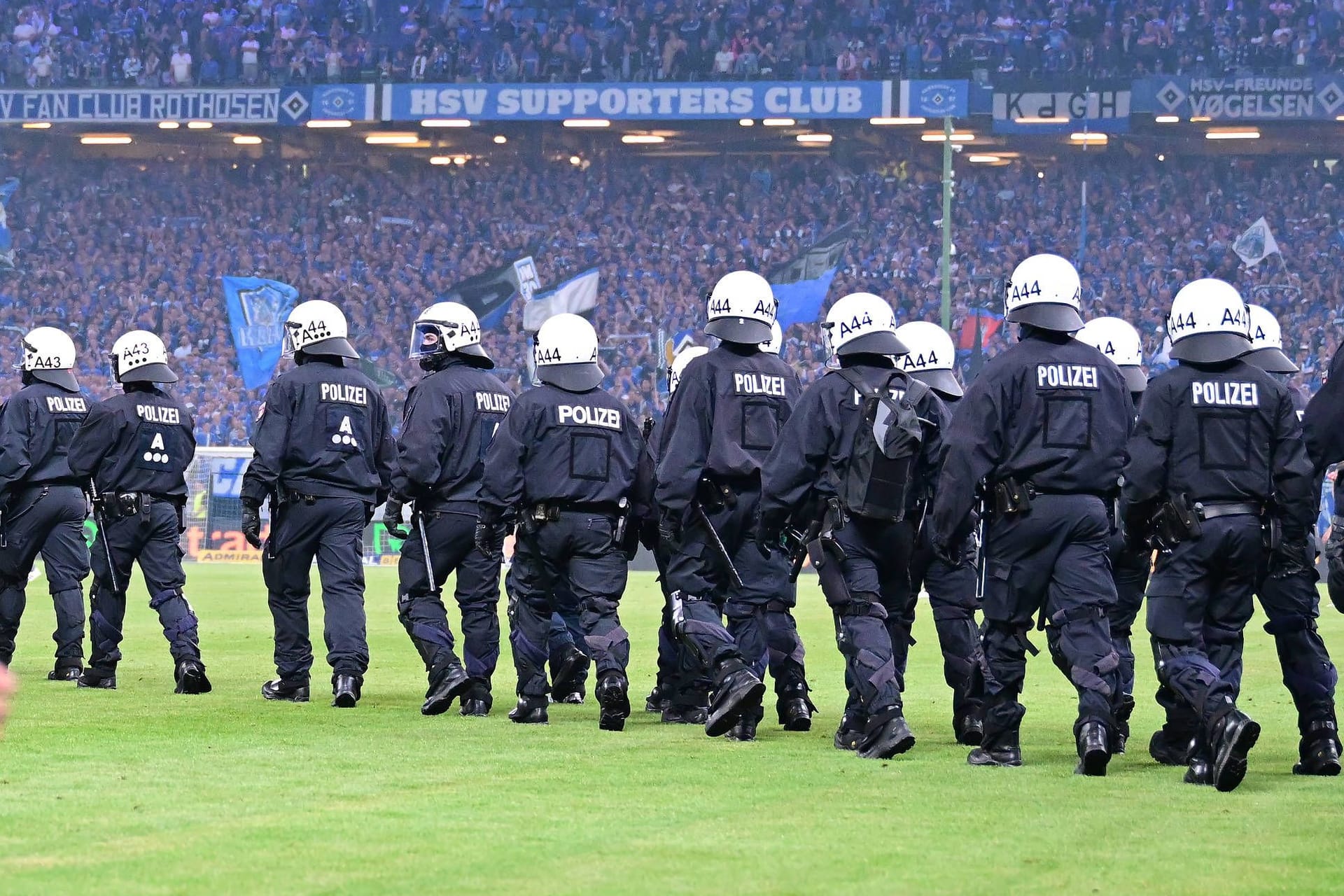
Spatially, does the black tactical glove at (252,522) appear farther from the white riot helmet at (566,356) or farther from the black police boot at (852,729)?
the black police boot at (852,729)

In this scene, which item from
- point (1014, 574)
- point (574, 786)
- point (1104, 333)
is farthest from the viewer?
point (1104, 333)

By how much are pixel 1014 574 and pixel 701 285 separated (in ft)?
97.9

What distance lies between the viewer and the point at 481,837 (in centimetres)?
672

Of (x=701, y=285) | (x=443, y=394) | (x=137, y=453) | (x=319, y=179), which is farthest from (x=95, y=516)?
(x=319, y=179)

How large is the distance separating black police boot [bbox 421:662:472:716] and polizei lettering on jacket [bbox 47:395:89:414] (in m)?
3.54

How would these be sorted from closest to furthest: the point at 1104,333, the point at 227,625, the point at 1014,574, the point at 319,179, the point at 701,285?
1. the point at 1014,574
2. the point at 1104,333
3. the point at 227,625
4. the point at 701,285
5. the point at 319,179

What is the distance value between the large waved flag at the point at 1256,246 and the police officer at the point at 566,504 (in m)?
28.2

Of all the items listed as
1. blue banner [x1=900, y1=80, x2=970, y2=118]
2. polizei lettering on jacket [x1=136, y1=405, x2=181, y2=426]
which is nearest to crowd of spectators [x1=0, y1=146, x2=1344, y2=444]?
blue banner [x1=900, y1=80, x2=970, y2=118]

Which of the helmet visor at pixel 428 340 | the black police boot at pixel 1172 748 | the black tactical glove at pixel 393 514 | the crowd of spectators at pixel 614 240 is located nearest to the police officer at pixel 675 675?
the helmet visor at pixel 428 340

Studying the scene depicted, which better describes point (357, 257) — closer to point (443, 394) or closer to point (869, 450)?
point (443, 394)

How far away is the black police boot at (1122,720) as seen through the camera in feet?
31.2

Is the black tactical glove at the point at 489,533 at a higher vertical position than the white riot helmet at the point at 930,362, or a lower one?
lower

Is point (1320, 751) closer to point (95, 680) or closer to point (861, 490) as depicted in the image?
point (861, 490)

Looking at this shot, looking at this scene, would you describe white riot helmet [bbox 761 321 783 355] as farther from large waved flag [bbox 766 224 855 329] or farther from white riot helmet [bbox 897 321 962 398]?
large waved flag [bbox 766 224 855 329]
